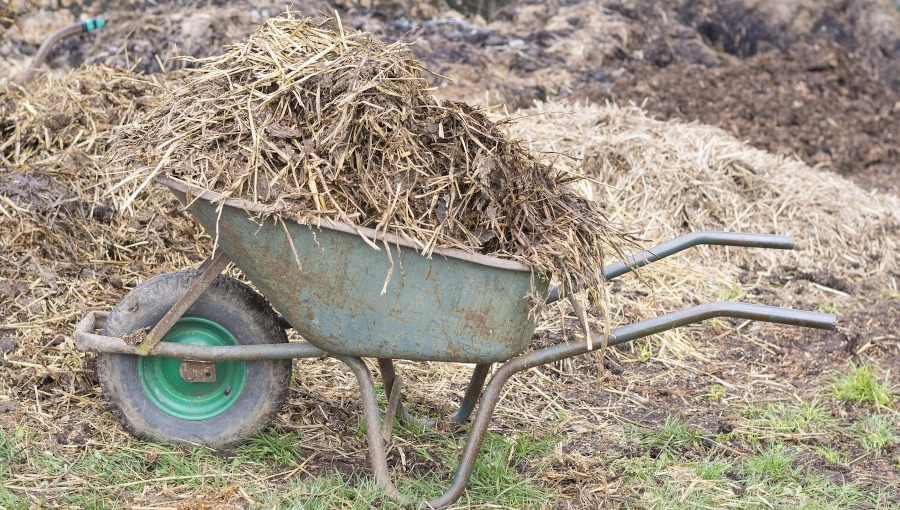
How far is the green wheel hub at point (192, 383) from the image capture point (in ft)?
9.87

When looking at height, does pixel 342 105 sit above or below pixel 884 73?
above

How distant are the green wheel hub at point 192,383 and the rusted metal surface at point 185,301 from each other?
0.15 metres

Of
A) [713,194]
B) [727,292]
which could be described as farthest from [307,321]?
[713,194]

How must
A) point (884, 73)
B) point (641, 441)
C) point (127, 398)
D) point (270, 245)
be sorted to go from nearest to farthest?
point (270, 245), point (127, 398), point (641, 441), point (884, 73)

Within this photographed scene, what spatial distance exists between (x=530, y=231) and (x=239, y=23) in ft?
15.7

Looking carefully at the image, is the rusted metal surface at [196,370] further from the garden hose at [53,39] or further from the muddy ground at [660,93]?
the garden hose at [53,39]

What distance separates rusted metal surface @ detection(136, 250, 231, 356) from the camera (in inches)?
109

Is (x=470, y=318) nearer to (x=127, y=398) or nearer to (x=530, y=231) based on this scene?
(x=530, y=231)

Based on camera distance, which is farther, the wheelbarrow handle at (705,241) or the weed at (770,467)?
the weed at (770,467)

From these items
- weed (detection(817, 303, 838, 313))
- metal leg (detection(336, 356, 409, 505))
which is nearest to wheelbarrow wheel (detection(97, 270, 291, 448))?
metal leg (detection(336, 356, 409, 505))

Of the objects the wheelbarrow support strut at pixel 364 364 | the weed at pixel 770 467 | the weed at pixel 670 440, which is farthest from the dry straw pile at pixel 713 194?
the wheelbarrow support strut at pixel 364 364

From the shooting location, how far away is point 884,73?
923cm

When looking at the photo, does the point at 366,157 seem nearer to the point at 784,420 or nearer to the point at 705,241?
the point at 705,241

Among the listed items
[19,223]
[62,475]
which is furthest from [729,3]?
[62,475]
